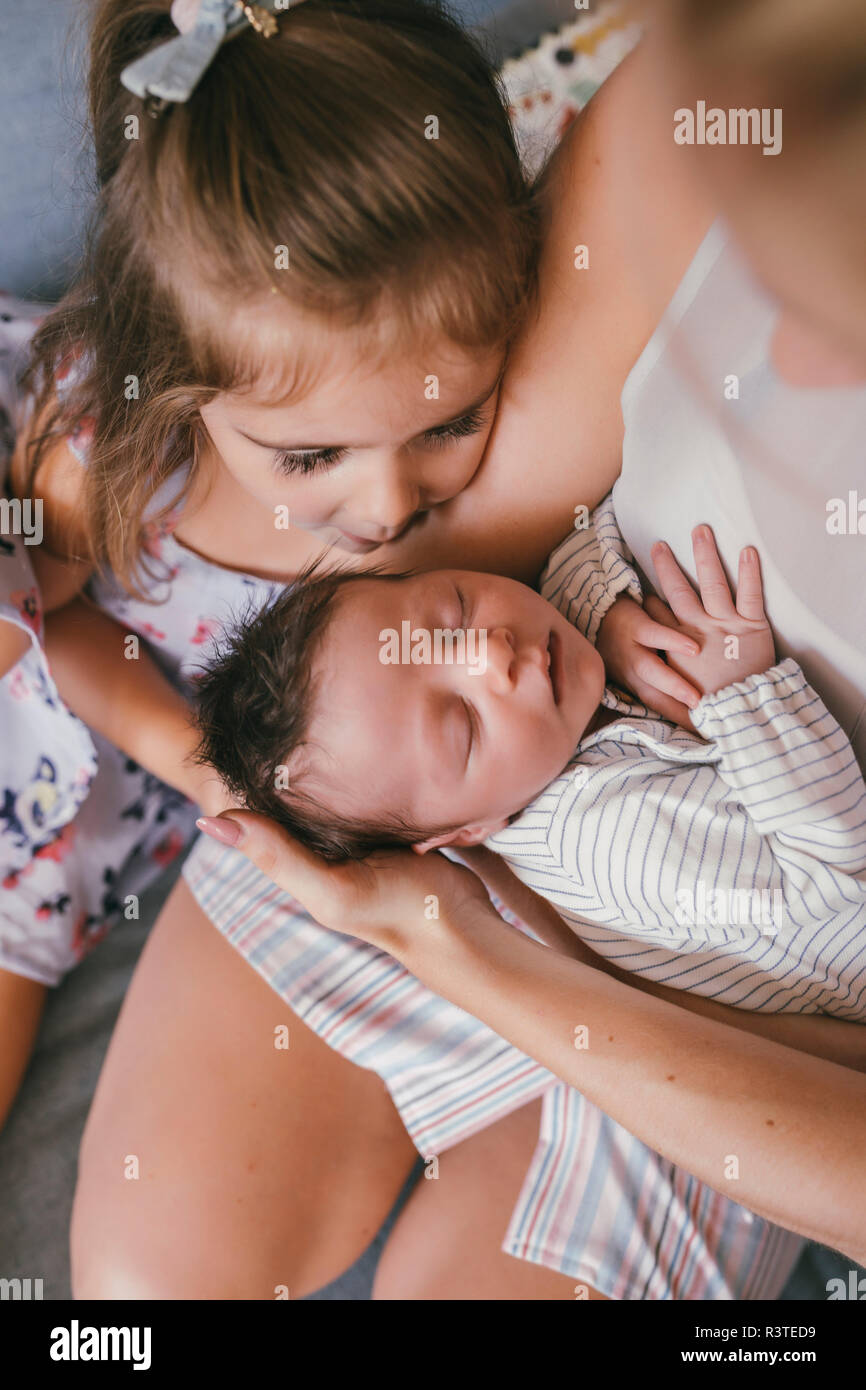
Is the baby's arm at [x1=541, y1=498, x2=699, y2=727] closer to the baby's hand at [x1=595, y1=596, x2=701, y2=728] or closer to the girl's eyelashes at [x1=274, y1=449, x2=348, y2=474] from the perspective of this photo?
the baby's hand at [x1=595, y1=596, x2=701, y2=728]

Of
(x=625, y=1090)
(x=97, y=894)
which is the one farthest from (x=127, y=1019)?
(x=625, y=1090)

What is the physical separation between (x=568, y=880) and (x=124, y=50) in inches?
36.7

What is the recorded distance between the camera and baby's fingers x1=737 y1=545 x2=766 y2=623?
2.94ft

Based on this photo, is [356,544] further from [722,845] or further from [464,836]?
[722,845]

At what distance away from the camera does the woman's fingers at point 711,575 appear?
0.94m

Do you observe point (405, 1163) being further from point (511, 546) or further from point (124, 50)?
point (124, 50)

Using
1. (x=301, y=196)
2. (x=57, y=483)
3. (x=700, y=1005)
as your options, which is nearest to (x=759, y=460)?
(x=301, y=196)

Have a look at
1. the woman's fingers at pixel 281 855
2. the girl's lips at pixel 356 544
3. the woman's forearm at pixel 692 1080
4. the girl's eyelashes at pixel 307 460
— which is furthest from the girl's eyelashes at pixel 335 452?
the woman's forearm at pixel 692 1080

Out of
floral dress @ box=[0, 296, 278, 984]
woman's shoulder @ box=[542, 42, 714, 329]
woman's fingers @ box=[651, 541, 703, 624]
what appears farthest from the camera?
floral dress @ box=[0, 296, 278, 984]

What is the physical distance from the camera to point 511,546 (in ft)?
3.79

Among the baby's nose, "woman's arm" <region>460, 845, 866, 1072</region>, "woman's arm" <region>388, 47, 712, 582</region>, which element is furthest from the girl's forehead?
"woman's arm" <region>460, 845, 866, 1072</region>
